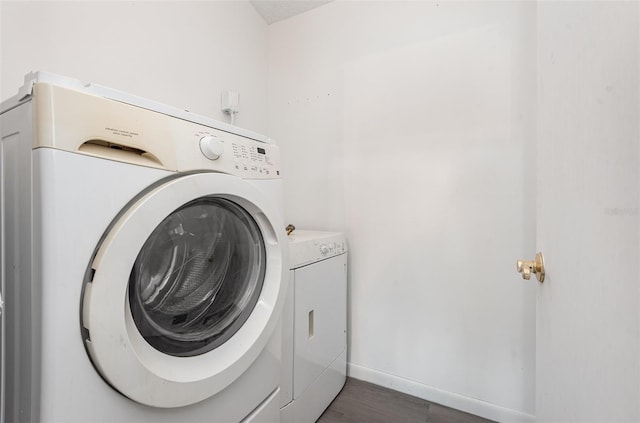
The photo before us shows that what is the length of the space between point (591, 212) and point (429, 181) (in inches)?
36.0

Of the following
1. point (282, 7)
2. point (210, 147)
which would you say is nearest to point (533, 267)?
point (210, 147)

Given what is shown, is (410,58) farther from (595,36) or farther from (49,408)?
(49,408)

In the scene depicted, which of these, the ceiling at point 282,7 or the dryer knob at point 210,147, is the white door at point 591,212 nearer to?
the dryer knob at point 210,147

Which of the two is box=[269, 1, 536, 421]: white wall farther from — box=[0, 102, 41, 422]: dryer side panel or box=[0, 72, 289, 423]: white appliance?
box=[0, 102, 41, 422]: dryer side panel

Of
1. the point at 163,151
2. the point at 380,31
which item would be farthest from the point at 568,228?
the point at 380,31

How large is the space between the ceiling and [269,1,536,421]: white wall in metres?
0.06

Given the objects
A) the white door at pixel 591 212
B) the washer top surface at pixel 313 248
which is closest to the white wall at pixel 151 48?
the washer top surface at pixel 313 248

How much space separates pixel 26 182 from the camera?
0.44 m

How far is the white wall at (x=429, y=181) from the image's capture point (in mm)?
1136

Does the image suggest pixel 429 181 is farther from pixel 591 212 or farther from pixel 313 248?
pixel 591 212

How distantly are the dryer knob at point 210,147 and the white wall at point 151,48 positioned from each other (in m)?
0.69

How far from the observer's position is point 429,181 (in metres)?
1.30

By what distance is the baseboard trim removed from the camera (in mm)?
1131

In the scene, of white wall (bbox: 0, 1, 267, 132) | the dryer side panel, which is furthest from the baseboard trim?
white wall (bbox: 0, 1, 267, 132)
